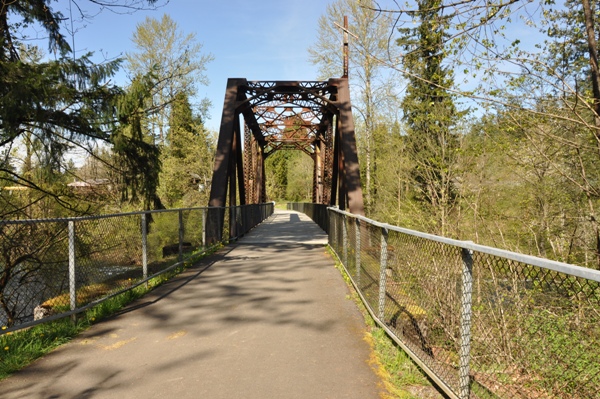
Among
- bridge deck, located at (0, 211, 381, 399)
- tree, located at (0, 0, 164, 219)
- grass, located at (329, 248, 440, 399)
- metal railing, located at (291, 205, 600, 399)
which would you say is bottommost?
bridge deck, located at (0, 211, 381, 399)

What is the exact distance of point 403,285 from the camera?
4586mm

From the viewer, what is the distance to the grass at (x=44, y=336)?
3.68 m

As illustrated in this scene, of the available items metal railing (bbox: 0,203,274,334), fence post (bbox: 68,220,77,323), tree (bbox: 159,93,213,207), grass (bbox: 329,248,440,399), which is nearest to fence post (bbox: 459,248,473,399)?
grass (bbox: 329,248,440,399)

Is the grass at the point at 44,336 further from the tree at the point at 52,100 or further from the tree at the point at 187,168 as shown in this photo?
the tree at the point at 187,168

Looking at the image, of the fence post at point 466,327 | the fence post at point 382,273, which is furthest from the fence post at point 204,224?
the fence post at point 466,327

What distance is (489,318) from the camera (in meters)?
4.67

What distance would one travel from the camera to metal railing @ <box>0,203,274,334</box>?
4660mm

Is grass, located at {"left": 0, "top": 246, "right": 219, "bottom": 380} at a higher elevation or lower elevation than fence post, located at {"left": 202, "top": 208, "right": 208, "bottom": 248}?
lower

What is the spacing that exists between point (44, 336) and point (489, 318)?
480 centimetres

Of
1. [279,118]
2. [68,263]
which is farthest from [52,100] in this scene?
[279,118]

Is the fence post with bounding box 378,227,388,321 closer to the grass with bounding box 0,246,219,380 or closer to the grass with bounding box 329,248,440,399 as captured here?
the grass with bounding box 329,248,440,399

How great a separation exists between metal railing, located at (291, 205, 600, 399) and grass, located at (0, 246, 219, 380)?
3311mm

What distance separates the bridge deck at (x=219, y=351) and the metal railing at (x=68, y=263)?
430 millimetres

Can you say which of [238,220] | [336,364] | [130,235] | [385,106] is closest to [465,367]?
[336,364]
